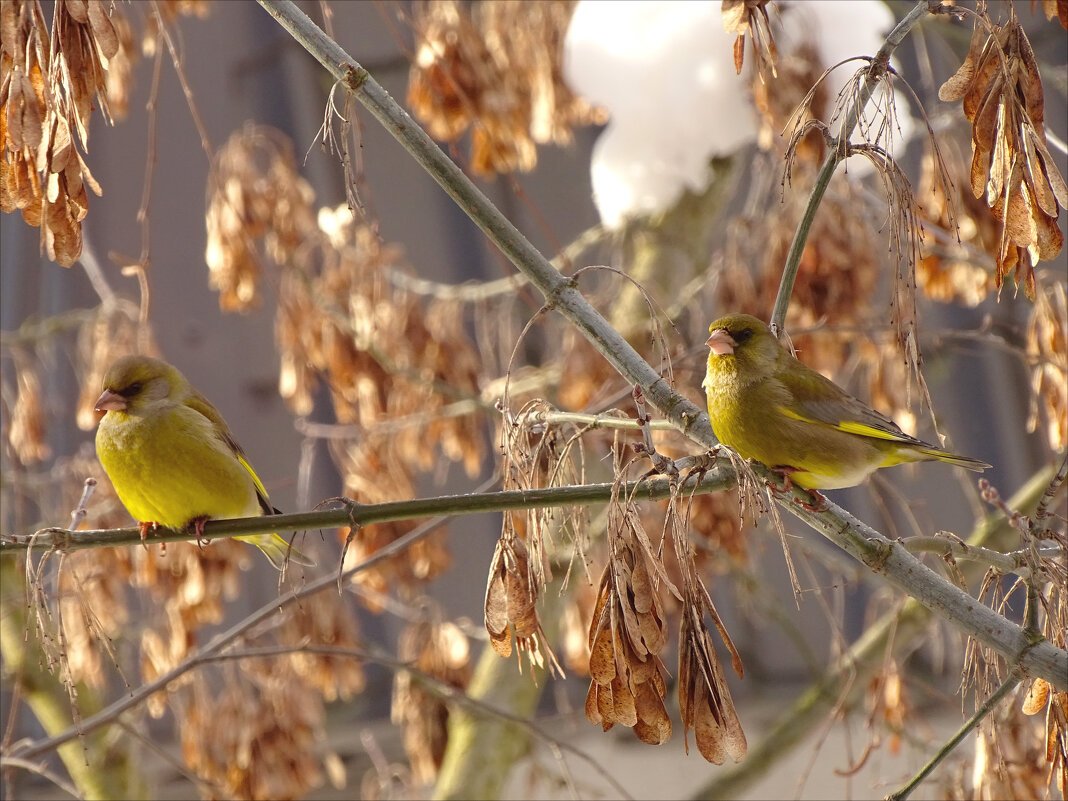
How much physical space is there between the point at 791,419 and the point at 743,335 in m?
0.30

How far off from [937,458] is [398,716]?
2405 millimetres

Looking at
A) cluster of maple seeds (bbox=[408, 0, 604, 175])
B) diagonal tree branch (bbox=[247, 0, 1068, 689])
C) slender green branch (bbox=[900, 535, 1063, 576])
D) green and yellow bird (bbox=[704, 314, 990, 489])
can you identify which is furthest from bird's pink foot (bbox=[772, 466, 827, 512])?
cluster of maple seeds (bbox=[408, 0, 604, 175])

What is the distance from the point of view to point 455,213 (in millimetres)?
6586

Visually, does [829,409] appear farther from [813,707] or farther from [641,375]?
[813,707]

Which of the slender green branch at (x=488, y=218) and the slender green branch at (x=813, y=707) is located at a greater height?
the slender green branch at (x=488, y=218)

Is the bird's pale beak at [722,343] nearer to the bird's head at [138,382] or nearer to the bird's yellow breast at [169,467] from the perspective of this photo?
the bird's yellow breast at [169,467]

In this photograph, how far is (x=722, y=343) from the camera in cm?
282

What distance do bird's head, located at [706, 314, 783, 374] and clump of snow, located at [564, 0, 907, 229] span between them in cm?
149

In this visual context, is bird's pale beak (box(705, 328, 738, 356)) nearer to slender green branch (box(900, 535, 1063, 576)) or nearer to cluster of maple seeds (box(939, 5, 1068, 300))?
slender green branch (box(900, 535, 1063, 576))

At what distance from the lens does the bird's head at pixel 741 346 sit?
9.23ft

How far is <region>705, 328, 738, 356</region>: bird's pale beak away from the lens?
2814 millimetres

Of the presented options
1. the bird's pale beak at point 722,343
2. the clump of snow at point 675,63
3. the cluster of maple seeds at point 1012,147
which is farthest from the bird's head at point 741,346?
the clump of snow at point 675,63

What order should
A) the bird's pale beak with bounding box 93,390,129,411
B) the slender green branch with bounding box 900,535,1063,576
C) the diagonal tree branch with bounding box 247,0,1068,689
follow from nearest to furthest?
the diagonal tree branch with bounding box 247,0,1068,689, the slender green branch with bounding box 900,535,1063,576, the bird's pale beak with bounding box 93,390,129,411

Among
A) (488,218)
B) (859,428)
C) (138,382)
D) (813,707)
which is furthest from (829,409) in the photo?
(813,707)
